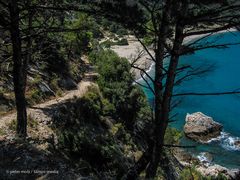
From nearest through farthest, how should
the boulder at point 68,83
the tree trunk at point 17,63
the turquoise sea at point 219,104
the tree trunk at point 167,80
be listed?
the tree trunk at point 167,80 → the tree trunk at point 17,63 → the boulder at point 68,83 → the turquoise sea at point 219,104

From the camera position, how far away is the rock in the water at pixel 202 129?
52.8 meters

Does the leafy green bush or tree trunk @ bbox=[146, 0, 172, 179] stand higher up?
tree trunk @ bbox=[146, 0, 172, 179]

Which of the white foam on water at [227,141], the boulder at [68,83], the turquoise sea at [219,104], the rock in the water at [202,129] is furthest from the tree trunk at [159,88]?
the rock in the water at [202,129]

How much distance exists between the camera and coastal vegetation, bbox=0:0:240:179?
10.4 meters

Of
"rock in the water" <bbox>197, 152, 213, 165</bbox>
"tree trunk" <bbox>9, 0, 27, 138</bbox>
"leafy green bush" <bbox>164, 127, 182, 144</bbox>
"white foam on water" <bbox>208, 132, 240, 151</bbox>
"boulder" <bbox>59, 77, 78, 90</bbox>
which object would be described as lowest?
"rock in the water" <bbox>197, 152, 213, 165</bbox>

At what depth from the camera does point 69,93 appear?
34.3 m

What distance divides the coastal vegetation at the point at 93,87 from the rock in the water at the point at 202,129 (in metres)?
9.10

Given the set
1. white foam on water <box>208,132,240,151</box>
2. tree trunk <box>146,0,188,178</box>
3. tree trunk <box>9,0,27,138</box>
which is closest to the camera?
tree trunk <box>146,0,188,178</box>

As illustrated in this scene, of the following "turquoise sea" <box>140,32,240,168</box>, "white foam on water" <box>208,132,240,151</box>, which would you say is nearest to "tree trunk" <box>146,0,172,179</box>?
"turquoise sea" <box>140,32,240,168</box>

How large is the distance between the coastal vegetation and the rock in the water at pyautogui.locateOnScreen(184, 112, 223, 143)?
29.9 ft

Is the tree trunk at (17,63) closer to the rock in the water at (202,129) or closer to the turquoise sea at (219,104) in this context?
the turquoise sea at (219,104)

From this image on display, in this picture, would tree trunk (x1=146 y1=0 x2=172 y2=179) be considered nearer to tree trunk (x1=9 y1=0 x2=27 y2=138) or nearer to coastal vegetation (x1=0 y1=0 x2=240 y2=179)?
coastal vegetation (x1=0 y1=0 x2=240 y2=179)

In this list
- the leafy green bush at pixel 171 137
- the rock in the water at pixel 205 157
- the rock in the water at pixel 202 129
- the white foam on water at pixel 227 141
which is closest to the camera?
the leafy green bush at pixel 171 137

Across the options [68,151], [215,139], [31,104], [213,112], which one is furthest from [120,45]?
[68,151]
